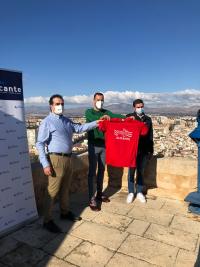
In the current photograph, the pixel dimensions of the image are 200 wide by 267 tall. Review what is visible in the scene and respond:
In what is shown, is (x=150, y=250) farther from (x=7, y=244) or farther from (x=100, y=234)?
(x=7, y=244)

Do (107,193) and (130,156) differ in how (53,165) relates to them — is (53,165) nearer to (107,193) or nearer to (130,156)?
(130,156)

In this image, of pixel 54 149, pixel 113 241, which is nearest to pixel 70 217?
Result: pixel 113 241

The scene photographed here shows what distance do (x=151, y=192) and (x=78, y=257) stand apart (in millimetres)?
2533

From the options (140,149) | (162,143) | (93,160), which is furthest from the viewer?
(162,143)

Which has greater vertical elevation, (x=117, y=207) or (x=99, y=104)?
(x=99, y=104)

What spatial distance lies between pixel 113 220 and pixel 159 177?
5.13 ft

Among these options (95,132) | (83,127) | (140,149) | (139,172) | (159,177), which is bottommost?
(159,177)

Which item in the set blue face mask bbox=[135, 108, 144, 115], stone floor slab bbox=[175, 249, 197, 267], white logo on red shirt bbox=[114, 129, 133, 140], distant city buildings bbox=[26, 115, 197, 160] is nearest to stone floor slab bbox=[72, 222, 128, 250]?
stone floor slab bbox=[175, 249, 197, 267]

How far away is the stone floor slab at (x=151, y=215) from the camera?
4.35 metres

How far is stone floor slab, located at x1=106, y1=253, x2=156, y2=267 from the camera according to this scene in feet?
10.5

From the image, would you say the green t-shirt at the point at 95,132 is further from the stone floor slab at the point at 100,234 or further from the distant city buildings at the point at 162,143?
the stone floor slab at the point at 100,234

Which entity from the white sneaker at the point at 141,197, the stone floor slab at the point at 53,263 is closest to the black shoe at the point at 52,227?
the stone floor slab at the point at 53,263

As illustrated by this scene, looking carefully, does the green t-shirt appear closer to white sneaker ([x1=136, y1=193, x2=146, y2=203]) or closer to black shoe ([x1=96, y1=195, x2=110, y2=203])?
black shoe ([x1=96, y1=195, x2=110, y2=203])

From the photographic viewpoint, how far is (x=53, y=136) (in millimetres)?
3908
